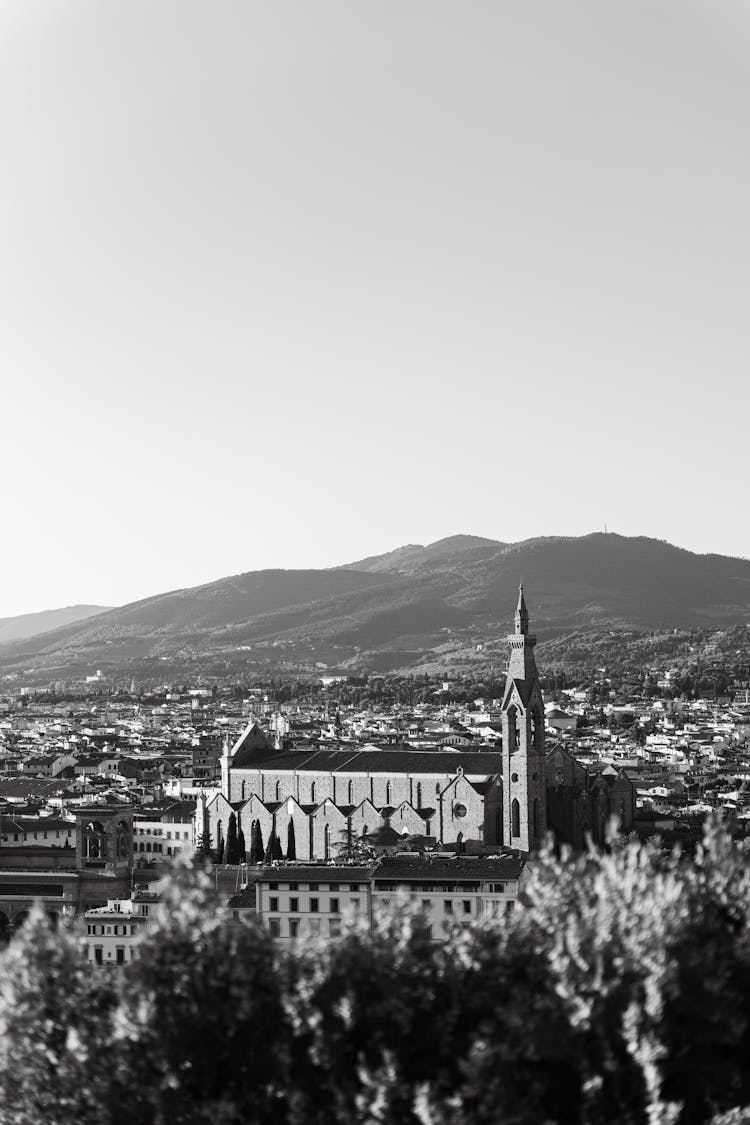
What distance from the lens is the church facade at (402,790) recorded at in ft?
269

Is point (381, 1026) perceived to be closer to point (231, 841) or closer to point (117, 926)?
point (117, 926)

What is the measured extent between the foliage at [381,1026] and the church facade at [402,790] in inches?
2091

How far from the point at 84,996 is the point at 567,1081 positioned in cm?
613

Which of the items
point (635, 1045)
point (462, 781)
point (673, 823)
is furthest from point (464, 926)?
point (673, 823)

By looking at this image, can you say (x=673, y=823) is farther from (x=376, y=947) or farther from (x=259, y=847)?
(x=376, y=947)

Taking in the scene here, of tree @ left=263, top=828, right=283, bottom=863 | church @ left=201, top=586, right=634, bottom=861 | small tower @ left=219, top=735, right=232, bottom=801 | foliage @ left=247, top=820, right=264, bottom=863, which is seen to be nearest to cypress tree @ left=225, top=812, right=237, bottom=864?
church @ left=201, top=586, right=634, bottom=861

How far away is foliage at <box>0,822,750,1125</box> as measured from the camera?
23.6 m

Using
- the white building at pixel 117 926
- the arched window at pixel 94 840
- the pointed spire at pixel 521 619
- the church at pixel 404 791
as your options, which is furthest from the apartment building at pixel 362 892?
the pointed spire at pixel 521 619

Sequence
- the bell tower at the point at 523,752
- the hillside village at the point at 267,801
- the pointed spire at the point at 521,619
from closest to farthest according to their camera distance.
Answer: the hillside village at the point at 267,801 < the bell tower at the point at 523,752 < the pointed spire at the point at 521,619

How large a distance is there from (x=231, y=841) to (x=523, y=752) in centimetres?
1354

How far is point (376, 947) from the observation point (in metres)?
24.9

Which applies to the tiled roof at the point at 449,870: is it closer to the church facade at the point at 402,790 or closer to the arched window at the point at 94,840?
the church facade at the point at 402,790

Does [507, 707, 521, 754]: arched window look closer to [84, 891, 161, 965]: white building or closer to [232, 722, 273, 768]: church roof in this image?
[232, 722, 273, 768]: church roof

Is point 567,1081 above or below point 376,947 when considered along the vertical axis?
below
